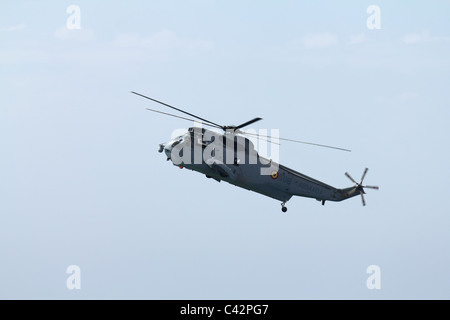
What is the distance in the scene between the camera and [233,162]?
4938 cm

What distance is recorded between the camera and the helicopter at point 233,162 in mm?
48250

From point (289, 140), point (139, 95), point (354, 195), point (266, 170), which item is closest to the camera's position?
point (139, 95)

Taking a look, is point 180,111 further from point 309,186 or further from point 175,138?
point 309,186

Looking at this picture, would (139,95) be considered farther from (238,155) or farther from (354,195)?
(354,195)

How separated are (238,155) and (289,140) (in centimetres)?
384

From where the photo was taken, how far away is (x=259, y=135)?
4894cm

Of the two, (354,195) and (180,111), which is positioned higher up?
(180,111)

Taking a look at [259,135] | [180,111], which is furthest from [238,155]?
[180,111]

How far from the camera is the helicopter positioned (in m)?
48.2

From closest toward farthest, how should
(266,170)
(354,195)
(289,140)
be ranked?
(289,140), (266,170), (354,195)

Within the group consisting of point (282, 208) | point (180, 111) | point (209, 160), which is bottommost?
point (282, 208)

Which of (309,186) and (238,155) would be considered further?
(309,186)

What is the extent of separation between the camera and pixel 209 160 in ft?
159
